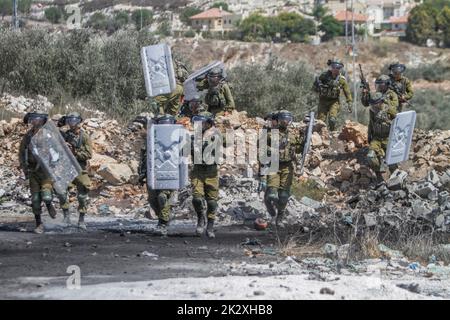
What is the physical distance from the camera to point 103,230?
14656mm

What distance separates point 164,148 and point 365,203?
4040mm

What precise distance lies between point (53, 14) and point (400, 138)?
35.0m

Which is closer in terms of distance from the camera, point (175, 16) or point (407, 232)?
point (407, 232)

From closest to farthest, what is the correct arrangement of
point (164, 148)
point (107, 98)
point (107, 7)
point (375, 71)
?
point (164, 148)
point (107, 98)
point (107, 7)
point (375, 71)

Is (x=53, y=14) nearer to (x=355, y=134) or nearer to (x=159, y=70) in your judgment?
(x=159, y=70)

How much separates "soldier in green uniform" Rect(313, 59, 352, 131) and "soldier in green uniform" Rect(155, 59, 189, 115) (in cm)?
254

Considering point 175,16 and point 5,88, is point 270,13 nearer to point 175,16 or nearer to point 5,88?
point 175,16

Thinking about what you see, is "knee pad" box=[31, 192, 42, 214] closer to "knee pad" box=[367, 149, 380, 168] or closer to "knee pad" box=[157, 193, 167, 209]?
"knee pad" box=[157, 193, 167, 209]

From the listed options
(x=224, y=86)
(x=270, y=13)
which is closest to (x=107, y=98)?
(x=224, y=86)

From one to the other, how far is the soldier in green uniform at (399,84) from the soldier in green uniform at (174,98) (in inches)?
156

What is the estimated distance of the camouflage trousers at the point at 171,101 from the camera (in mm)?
19234

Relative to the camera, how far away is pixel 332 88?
19.0 meters

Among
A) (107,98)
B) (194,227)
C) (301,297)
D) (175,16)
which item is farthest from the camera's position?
(175,16)

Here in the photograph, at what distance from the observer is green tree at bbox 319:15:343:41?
88.7 m
